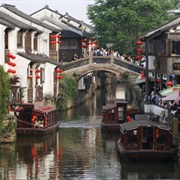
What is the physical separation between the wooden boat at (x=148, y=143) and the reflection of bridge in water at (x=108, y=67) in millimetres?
35915

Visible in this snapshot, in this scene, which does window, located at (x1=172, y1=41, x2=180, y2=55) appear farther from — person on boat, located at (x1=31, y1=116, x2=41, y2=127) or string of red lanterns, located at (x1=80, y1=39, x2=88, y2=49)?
string of red lanterns, located at (x1=80, y1=39, x2=88, y2=49)

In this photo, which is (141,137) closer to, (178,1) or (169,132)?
(169,132)

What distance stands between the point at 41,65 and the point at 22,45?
5219mm

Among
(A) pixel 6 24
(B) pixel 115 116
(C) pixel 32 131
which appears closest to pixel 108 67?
(A) pixel 6 24

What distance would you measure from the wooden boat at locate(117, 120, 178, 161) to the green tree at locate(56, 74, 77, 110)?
33313mm

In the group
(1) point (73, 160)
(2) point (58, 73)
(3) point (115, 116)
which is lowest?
(1) point (73, 160)

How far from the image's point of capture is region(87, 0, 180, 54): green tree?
A: 9169 cm

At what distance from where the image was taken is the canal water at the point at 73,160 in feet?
132

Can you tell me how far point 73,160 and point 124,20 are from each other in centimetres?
4849

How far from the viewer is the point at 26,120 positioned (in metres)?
54.7

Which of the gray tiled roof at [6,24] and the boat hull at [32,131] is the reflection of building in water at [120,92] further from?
the boat hull at [32,131]

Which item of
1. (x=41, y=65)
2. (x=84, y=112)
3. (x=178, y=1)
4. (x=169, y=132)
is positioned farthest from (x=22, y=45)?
(x=178, y=1)

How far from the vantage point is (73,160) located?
148 ft

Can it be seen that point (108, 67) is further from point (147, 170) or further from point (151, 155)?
point (147, 170)
